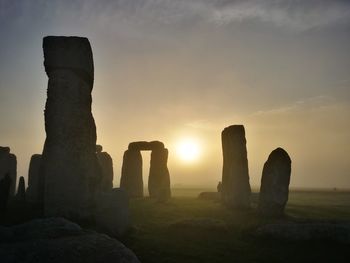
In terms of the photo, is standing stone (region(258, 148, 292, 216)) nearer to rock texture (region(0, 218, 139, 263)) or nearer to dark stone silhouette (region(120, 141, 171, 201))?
dark stone silhouette (region(120, 141, 171, 201))

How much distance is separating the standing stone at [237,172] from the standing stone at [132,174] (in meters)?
9.35

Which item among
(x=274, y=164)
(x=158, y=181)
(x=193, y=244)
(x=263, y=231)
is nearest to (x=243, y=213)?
(x=274, y=164)

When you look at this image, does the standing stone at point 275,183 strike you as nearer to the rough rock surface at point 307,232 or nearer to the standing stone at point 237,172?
the standing stone at point 237,172

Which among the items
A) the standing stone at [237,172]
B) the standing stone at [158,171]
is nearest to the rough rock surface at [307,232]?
the standing stone at [237,172]

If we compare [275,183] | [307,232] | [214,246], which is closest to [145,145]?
[275,183]

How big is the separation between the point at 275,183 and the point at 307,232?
23.8 feet

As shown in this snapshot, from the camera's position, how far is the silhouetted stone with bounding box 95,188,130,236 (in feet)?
38.8

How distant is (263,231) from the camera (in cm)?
1184

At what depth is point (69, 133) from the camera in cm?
1204

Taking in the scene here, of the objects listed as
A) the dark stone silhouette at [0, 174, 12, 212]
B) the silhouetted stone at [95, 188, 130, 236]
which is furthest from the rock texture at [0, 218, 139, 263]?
the dark stone silhouette at [0, 174, 12, 212]

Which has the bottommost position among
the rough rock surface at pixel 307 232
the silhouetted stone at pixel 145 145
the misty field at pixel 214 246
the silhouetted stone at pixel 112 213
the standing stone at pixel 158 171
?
the misty field at pixel 214 246

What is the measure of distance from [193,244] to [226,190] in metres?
12.1

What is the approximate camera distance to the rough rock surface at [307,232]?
11047 mm

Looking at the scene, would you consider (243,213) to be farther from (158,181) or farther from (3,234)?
(3,234)
